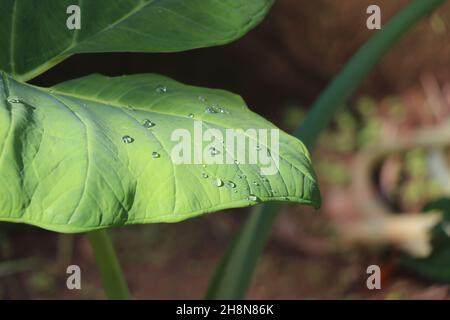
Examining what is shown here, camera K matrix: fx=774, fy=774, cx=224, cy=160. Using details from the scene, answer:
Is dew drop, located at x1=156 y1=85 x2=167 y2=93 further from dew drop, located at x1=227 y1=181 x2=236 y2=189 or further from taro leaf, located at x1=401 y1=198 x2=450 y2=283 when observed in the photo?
taro leaf, located at x1=401 y1=198 x2=450 y2=283

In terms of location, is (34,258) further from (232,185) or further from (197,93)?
(232,185)

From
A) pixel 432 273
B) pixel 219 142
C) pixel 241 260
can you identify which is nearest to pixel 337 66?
pixel 432 273

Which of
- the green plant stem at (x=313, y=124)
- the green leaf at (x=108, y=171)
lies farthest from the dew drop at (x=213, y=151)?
the green plant stem at (x=313, y=124)

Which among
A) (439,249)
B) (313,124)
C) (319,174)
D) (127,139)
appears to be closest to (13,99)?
(127,139)

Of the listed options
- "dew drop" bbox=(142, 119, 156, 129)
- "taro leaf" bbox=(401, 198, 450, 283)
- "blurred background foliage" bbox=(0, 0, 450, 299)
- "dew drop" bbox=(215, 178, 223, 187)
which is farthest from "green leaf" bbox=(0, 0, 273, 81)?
"blurred background foliage" bbox=(0, 0, 450, 299)

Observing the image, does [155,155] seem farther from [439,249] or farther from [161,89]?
A: [439,249]
